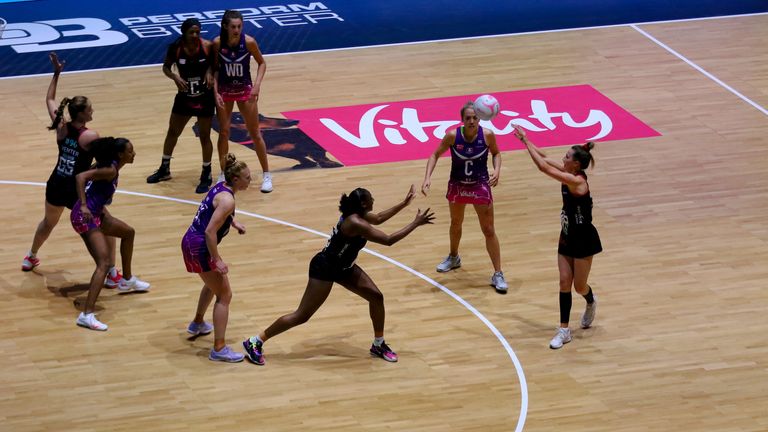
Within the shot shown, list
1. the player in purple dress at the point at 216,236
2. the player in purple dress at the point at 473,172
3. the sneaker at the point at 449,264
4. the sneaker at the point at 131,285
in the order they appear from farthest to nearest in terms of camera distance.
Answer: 1. the sneaker at the point at 449,264
2. the sneaker at the point at 131,285
3. the player in purple dress at the point at 473,172
4. the player in purple dress at the point at 216,236

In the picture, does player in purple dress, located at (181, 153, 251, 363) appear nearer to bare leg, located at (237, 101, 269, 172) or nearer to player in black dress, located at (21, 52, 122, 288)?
player in black dress, located at (21, 52, 122, 288)

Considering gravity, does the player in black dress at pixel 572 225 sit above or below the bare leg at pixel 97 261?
above

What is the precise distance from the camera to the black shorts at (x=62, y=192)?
11.6 meters

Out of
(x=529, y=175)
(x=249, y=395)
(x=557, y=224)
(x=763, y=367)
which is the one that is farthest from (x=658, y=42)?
(x=249, y=395)

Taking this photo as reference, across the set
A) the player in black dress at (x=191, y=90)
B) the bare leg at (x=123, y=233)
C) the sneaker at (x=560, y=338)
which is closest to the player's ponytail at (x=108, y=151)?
the bare leg at (x=123, y=233)

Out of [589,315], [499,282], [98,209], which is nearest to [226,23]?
[98,209]

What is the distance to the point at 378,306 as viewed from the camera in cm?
1059

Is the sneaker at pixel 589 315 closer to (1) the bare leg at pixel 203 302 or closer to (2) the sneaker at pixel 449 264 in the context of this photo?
(2) the sneaker at pixel 449 264

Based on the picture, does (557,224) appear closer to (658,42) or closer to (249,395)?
(249,395)

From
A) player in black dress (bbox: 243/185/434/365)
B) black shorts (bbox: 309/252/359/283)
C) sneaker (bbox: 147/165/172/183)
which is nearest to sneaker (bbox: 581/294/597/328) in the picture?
player in black dress (bbox: 243/185/434/365)

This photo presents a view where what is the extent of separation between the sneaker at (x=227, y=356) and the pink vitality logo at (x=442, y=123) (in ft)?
16.9

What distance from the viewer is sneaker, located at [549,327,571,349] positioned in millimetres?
11102

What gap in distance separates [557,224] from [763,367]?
3.52 meters

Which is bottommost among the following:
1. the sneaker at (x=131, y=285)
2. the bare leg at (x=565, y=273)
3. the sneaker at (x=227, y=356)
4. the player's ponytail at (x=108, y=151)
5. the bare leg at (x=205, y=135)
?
the sneaker at (x=131, y=285)
